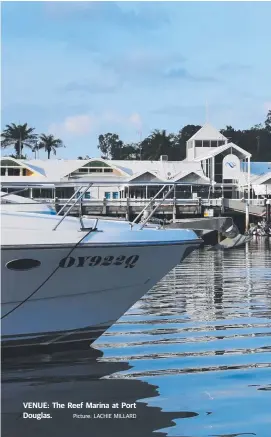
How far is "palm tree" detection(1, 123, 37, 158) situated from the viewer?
89.2 metres

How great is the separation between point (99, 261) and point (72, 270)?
1.37 ft

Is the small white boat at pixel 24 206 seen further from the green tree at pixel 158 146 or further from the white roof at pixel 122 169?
the green tree at pixel 158 146

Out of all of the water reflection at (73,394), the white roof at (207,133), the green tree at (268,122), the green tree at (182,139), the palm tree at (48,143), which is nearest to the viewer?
the water reflection at (73,394)

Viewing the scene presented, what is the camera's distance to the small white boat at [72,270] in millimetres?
9602

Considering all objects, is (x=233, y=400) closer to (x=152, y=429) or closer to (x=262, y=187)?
(x=152, y=429)

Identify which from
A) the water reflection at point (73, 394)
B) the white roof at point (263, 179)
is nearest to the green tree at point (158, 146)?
the white roof at point (263, 179)

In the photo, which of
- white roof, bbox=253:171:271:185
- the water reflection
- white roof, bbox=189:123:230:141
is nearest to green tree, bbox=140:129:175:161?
white roof, bbox=189:123:230:141

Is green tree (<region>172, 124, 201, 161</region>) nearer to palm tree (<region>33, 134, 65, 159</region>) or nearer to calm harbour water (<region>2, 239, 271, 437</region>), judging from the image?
palm tree (<region>33, 134, 65, 159</region>)

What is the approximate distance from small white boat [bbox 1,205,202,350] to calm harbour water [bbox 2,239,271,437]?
53 centimetres

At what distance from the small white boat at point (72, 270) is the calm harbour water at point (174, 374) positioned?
53cm

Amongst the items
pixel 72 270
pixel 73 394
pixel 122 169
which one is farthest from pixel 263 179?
pixel 73 394

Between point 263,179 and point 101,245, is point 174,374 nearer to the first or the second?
point 101,245

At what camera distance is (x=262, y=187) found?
6794cm

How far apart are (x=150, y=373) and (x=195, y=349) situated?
1.57m
